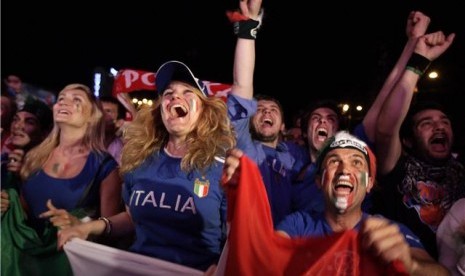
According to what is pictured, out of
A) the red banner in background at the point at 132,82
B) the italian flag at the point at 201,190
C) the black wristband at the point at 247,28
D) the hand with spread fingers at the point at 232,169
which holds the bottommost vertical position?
the italian flag at the point at 201,190

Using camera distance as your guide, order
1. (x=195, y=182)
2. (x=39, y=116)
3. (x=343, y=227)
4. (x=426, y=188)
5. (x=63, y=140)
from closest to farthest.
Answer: (x=343, y=227), (x=195, y=182), (x=426, y=188), (x=63, y=140), (x=39, y=116)

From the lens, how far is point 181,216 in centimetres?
249

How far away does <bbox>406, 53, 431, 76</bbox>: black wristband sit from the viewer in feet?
10.2

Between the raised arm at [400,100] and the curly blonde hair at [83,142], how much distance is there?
2128mm

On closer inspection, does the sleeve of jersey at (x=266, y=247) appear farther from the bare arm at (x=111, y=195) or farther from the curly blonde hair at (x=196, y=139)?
the bare arm at (x=111, y=195)

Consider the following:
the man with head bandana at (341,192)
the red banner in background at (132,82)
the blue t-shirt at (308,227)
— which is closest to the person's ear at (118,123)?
the red banner in background at (132,82)

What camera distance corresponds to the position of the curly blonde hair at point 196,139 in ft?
8.80

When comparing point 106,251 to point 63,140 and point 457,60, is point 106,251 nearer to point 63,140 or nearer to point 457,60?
point 63,140

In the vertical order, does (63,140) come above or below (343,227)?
above

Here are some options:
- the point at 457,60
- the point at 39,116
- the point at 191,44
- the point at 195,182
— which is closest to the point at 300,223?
the point at 195,182

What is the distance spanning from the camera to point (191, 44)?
2433 centimetres

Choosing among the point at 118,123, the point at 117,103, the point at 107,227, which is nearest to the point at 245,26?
the point at 107,227

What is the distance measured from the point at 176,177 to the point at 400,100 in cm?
164

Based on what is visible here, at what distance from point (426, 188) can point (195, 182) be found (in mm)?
1642
